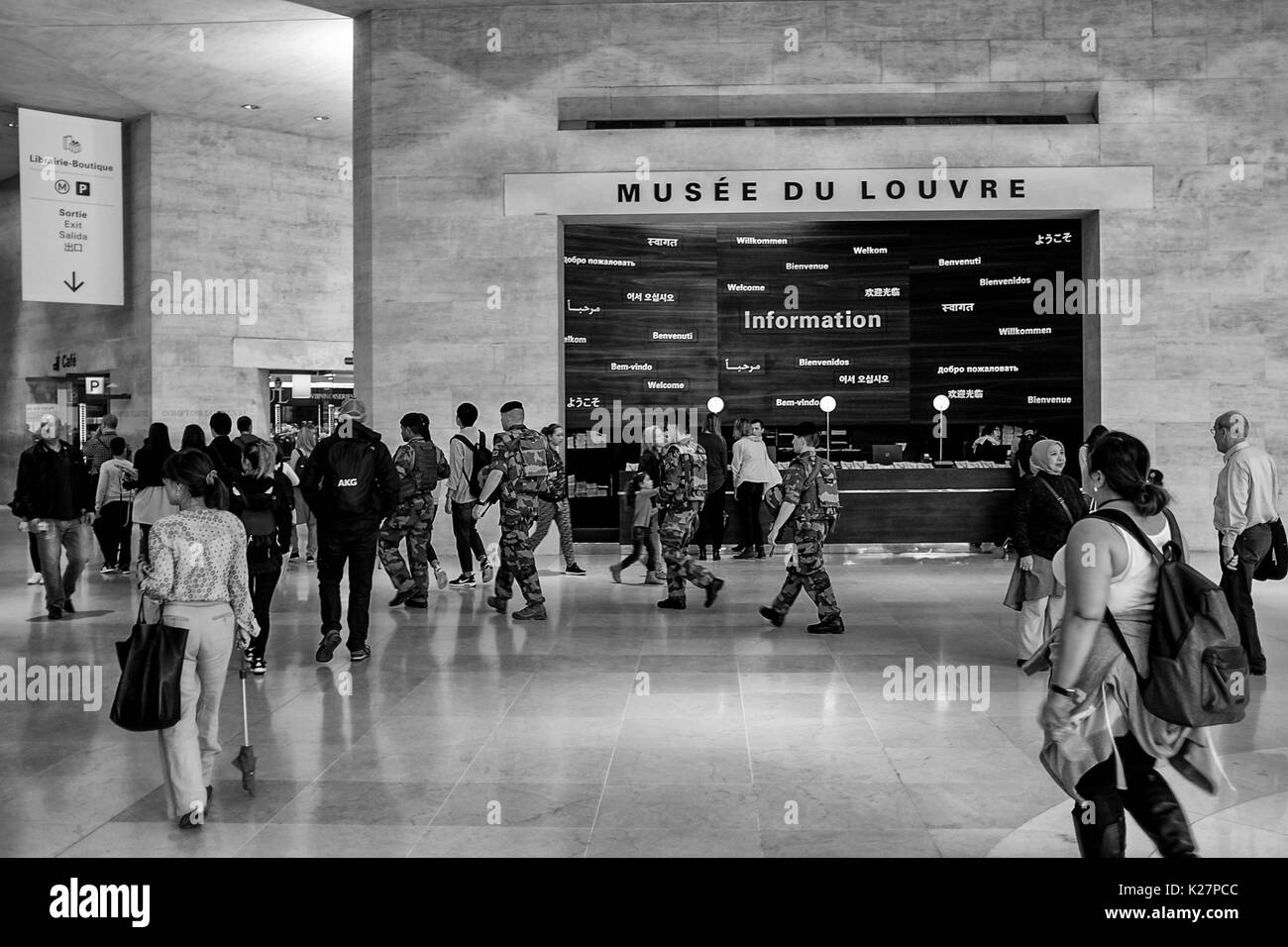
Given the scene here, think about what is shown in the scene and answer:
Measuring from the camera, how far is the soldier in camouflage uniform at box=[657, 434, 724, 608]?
921cm

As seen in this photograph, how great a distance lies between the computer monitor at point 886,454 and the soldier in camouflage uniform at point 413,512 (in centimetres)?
A: 640

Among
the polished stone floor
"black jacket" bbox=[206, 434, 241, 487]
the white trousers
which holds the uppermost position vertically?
"black jacket" bbox=[206, 434, 241, 487]

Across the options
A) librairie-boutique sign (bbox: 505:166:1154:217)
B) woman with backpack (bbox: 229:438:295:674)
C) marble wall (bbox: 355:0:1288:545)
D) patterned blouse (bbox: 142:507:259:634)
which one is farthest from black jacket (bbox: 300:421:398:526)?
librairie-boutique sign (bbox: 505:166:1154:217)

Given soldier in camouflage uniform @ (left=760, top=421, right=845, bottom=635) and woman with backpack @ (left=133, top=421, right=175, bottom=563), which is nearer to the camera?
soldier in camouflage uniform @ (left=760, top=421, right=845, bottom=635)

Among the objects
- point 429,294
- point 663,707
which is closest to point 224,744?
point 663,707

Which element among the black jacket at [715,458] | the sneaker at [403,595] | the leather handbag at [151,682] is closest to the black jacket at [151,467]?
the sneaker at [403,595]

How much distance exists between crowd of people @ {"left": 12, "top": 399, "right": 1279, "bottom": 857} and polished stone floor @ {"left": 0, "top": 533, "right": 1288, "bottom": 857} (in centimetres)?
37

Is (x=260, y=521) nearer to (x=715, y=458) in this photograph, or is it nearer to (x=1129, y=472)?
(x=1129, y=472)

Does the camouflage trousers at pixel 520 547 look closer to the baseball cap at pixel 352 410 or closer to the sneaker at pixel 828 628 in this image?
the baseball cap at pixel 352 410

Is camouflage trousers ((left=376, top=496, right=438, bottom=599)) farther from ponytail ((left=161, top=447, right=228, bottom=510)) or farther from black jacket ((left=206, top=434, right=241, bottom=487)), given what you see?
ponytail ((left=161, top=447, right=228, bottom=510))

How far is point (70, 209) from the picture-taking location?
16797 millimetres

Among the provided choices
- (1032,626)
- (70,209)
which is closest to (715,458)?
(1032,626)

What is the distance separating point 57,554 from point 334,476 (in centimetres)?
A: 350
